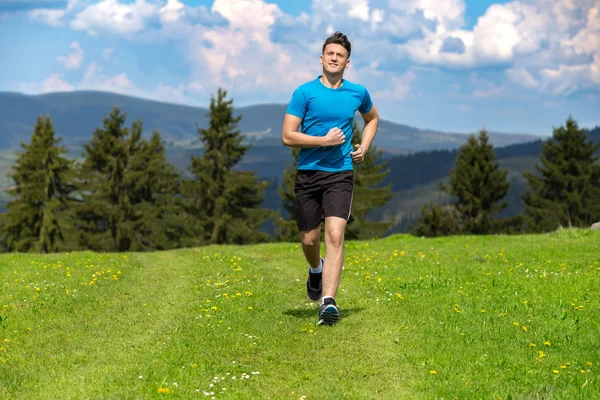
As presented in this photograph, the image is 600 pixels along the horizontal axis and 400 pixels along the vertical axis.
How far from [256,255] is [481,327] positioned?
12.9 meters

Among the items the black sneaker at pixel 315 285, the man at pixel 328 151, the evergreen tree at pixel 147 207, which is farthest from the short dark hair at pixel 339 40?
the evergreen tree at pixel 147 207

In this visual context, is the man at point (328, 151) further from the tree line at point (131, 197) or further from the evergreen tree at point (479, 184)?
the evergreen tree at point (479, 184)

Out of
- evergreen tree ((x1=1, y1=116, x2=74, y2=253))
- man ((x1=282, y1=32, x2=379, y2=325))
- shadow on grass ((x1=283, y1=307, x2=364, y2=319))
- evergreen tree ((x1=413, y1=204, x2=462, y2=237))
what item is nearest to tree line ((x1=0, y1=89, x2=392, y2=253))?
evergreen tree ((x1=1, y1=116, x2=74, y2=253))

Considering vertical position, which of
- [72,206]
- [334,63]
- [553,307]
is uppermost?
[334,63]

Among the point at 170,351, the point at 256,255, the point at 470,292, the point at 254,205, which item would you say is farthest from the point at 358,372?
the point at 254,205

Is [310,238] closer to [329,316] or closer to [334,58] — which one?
[329,316]

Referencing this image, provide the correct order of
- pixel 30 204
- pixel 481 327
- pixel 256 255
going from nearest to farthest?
pixel 481 327 < pixel 256 255 < pixel 30 204

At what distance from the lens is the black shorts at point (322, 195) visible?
9469 mm

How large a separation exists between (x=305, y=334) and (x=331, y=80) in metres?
3.61

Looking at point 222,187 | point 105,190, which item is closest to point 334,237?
point 222,187

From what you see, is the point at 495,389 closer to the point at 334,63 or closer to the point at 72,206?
the point at 334,63

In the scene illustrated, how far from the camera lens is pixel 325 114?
368 inches

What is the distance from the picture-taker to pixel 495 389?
6.39 metres

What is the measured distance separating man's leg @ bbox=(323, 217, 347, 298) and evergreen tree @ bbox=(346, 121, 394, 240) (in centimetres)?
5294
